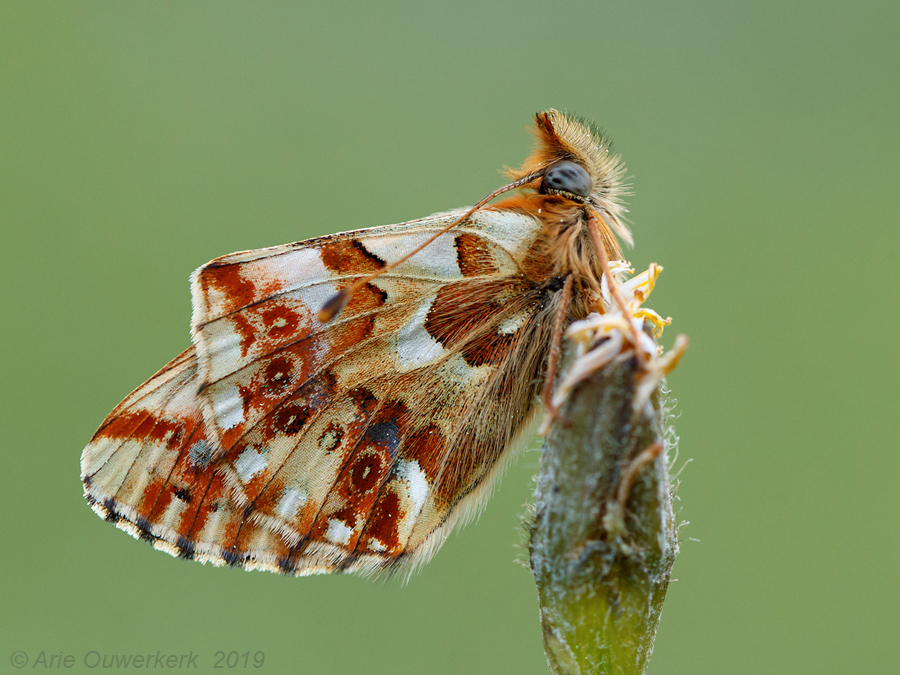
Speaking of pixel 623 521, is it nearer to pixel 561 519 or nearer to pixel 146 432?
pixel 561 519

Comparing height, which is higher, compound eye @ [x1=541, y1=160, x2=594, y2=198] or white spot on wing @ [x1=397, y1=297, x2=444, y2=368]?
compound eye @ [x1=541, y1=160, x2=594, y2=198]

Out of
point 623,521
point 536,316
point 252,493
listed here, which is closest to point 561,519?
point 623,521

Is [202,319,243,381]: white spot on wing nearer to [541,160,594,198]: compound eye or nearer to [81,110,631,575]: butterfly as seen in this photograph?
[81,110,631,575]: butterfly

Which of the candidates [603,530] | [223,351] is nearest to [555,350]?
[603,530]

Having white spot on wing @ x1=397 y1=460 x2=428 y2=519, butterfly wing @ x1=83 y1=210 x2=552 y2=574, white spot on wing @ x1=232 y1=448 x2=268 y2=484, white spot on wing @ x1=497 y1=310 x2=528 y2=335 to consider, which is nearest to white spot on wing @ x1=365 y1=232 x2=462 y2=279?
butterfly wing @ x1=83 y1=210 x2=552 y2=574

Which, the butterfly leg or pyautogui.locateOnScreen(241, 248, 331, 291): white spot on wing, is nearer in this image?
the butterfly leg

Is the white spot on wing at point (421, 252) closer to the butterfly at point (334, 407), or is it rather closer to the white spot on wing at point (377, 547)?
the butterfly at point (334, 407)

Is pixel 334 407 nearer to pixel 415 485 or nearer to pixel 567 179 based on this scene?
pixel 415 485
